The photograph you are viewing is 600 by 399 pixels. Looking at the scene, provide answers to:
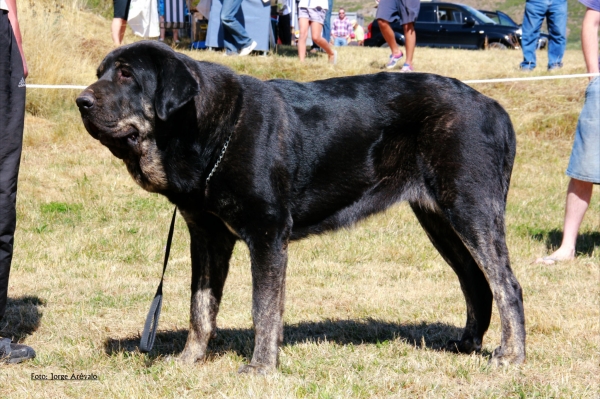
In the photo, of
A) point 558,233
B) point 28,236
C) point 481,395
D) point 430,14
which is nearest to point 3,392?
point 481,395

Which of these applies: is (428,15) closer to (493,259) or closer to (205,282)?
(493,259)

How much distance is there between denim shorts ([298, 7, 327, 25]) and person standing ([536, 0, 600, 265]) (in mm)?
7707

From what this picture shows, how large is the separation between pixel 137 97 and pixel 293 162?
0.92 metres

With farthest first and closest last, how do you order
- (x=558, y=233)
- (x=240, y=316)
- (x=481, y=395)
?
(x=558, y=233)
(x=240, y=316)
(x=481, y=395)

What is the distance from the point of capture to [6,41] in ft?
14.3

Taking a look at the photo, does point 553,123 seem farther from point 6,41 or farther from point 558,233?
point 6,41

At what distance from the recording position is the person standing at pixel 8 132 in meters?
4.35

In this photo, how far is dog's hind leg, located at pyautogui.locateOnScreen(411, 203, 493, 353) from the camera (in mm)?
4773

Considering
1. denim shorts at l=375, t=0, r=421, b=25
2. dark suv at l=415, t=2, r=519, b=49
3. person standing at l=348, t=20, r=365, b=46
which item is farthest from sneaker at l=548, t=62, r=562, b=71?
person standing at l=348, t=20, r=365, b=46

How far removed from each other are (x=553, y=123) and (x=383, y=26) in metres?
3.34

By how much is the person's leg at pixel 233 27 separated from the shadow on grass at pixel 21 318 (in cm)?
925

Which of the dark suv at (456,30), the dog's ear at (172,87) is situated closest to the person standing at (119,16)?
the dog's ear at (172,87)

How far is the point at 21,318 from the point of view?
5230 mm

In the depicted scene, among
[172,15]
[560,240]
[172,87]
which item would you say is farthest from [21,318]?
[172,15]
